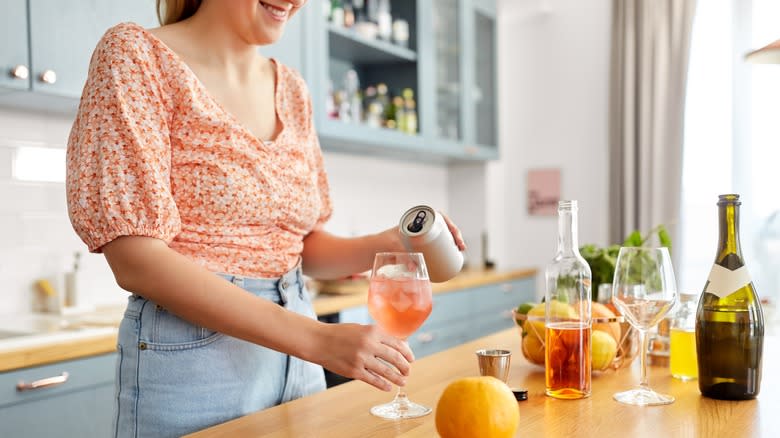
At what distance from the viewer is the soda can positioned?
108 centimetres

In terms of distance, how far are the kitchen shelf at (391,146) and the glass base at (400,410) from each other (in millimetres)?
1927

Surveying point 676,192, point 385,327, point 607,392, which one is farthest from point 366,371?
point 676,192

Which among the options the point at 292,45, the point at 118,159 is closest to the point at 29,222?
the point at 292,45

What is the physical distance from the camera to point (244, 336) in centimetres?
96

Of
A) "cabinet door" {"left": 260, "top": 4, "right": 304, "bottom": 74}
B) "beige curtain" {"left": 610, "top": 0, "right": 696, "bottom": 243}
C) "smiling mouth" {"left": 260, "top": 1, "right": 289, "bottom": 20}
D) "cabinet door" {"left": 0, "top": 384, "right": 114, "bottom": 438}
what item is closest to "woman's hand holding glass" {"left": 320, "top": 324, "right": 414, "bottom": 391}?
"smiling mouth" {"left": 260, "top": 1, "right": 289, "bottom": 20}

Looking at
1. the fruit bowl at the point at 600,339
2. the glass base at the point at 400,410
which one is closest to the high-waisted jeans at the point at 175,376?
the glass base at the point at 400,410

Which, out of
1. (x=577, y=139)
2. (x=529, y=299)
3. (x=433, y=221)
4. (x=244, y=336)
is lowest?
(x=529, y=299)

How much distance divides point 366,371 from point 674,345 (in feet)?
1.96

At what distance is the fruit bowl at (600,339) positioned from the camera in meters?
1.14

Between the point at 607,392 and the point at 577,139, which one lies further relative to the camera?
the point at 577,139

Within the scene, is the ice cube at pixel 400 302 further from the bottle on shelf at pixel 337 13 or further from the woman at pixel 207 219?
the bottle on shelf at pixel 337 13

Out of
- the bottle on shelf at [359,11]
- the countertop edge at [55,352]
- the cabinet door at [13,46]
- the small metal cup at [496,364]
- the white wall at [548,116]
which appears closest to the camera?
the small metal cup at [496,364]

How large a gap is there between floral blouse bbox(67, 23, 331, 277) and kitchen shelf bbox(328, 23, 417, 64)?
1825 mm

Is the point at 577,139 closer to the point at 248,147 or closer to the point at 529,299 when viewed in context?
the point at 529,299
